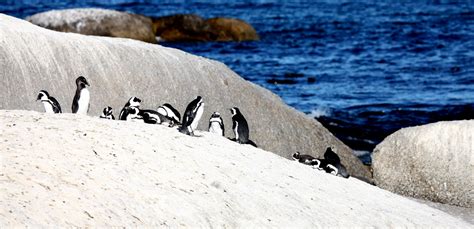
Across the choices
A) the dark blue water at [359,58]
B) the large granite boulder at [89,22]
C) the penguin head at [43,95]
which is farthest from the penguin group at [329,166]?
the large granite boulder at [89,22]

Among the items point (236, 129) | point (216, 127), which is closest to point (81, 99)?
point (216, 127)

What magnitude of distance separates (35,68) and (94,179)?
19.9 ft

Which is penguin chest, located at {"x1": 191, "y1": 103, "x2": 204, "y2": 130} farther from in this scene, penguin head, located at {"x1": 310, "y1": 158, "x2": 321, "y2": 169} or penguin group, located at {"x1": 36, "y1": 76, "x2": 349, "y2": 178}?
penguin head, located at {"x1": 310, "y1": 158, "x2": 321, "y2": 169}

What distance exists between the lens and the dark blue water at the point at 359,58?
30.1m

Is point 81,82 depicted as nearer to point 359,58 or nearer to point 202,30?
point 359,58

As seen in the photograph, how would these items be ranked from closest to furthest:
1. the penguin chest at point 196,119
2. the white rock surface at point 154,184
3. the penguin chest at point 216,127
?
the white rock surface at point 154,184, the penguin chest at point 196,119, the penguin chest at point 216,127

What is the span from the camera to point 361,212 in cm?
1309

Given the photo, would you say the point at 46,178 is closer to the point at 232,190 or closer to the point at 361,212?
the point at 232,190

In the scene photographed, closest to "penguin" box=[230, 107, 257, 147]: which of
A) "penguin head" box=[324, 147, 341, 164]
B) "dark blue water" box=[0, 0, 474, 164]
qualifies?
"penguin head" box=[324, 147, 341, 164]

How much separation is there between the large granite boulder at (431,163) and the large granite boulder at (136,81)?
1617 mm

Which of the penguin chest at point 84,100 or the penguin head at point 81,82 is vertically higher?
the penguin head at point 81,82

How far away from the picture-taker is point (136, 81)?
708 inches

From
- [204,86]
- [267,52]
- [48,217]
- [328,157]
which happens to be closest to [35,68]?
[204,86]

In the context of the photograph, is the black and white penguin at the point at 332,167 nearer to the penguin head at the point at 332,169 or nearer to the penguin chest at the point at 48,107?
the penguin head at the point at 332,169
